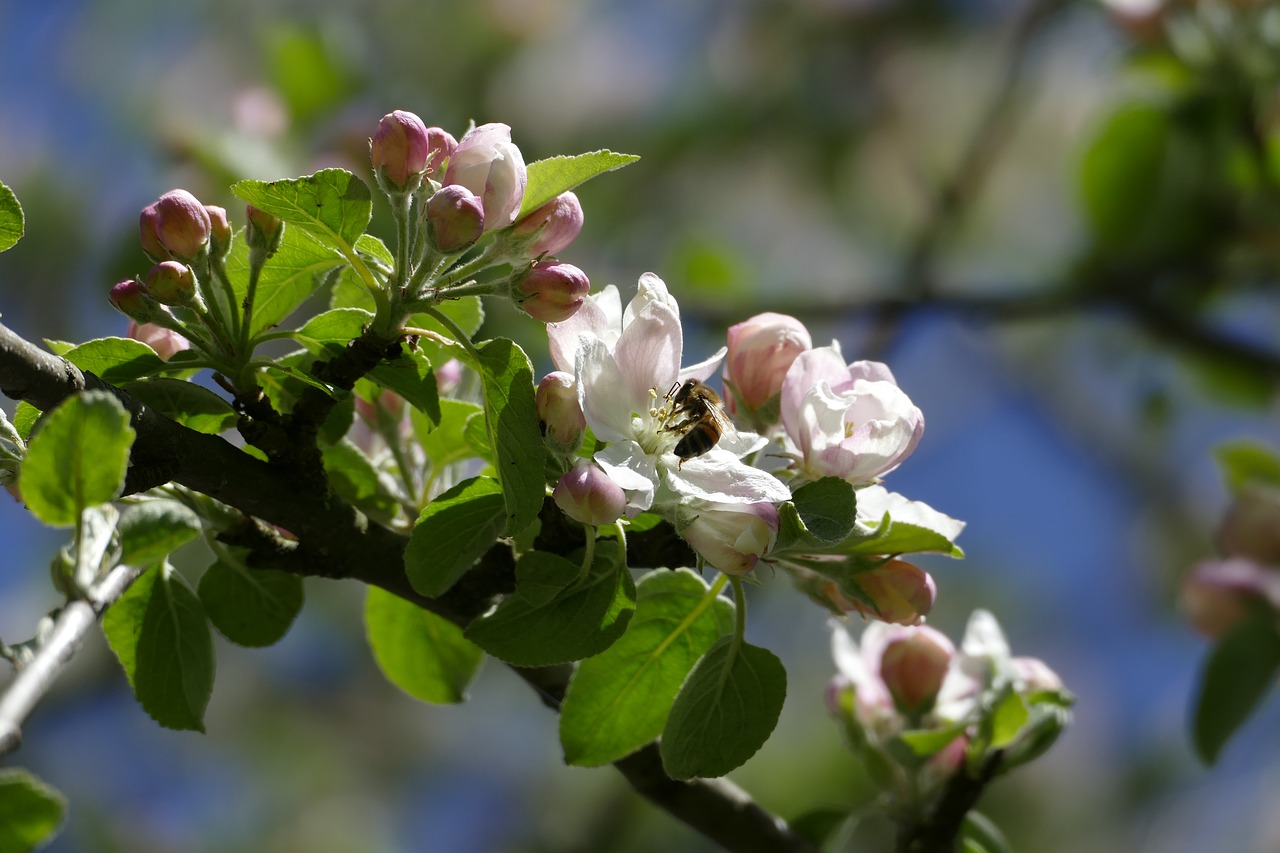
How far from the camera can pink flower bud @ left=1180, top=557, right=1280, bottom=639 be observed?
1.85 m

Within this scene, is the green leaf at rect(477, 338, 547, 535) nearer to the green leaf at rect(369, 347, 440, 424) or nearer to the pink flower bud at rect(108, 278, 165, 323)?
the green leaf at rect(369, 347, 440, 424)

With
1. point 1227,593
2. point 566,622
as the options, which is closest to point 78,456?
point 566,622

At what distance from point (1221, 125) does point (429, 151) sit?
2.20 m

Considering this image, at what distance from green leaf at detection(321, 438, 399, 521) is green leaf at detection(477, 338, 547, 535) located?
0.22 meters

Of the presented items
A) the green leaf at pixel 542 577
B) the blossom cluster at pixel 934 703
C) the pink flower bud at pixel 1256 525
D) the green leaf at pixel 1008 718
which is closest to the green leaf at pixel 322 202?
the green leaf at pixel 542 577

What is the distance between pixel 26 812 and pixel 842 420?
1.84ft

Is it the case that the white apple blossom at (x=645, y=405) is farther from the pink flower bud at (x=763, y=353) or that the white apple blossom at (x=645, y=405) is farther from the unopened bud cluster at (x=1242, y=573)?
the unopened bud cluster at (x=1242, y=573)

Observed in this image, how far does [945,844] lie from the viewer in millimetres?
1205

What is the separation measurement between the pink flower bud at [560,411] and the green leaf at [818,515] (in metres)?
0.15

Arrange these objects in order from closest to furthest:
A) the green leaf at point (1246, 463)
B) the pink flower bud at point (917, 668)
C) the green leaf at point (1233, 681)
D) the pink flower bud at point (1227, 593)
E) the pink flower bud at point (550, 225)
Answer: the pink flower bud at point (550, 225) < the pink flower bud at point (917, 668) < the green leaf at point (1233, 681) < the pink flower bud at point (1227, 593) < the green leaf at point (1246, 463)

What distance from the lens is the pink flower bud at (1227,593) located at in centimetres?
185

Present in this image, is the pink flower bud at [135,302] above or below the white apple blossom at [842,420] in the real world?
above

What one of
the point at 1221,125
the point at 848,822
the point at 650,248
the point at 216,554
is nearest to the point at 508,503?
the point at 216,554

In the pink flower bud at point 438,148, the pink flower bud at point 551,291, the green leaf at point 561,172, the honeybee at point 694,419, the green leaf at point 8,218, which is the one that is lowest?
the honeybee at point 694,419
